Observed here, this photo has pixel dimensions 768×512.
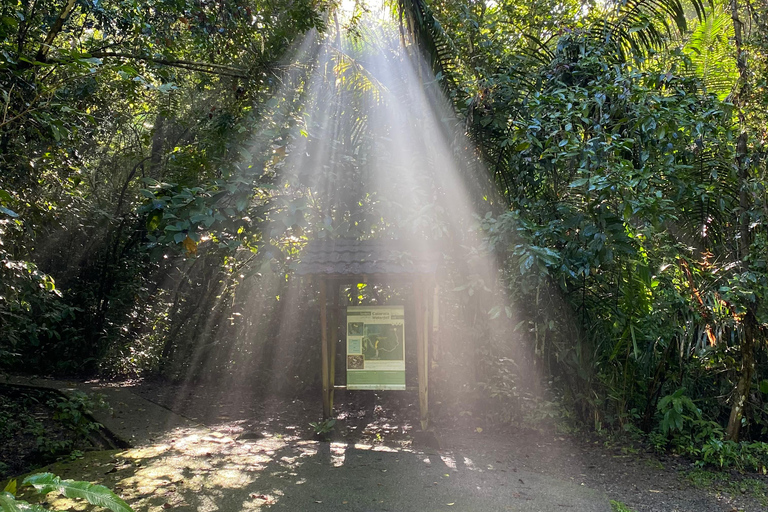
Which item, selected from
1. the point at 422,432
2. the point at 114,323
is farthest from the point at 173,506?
the point at 114,323

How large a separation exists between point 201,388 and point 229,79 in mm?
5279

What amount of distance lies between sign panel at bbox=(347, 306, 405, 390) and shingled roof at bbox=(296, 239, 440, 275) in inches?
28.4

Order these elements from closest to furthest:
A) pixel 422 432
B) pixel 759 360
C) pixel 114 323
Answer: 1. pixel 759 360
2. pixel 422 432
3. pixel 114 323

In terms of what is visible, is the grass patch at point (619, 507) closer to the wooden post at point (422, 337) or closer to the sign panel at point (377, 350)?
the wooden post at point (422, 337)

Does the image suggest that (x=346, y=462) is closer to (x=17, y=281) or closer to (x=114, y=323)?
(x=17, y=281)

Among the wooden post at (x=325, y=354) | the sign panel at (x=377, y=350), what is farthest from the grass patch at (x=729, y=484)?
the wooden post at (x=325, y=354)

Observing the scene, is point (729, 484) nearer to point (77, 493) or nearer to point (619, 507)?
point (619, 507)

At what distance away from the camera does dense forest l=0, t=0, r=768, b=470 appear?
4.74 metres

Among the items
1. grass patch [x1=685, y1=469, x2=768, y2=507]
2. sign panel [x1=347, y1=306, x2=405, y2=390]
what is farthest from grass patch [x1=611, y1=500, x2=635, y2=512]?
sign panel [x1=347, y1=306, x2=405, y2=390]

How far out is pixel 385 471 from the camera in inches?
198

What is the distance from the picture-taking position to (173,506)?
411 cm

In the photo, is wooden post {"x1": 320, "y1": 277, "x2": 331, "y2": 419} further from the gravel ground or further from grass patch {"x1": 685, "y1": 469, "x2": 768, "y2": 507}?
grass patch {"x1": 685, "y1": 469, "x2": 768, "y2": 507}

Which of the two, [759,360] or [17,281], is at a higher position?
[17,281]

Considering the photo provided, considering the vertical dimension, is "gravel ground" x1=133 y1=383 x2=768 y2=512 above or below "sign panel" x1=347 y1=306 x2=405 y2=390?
below
